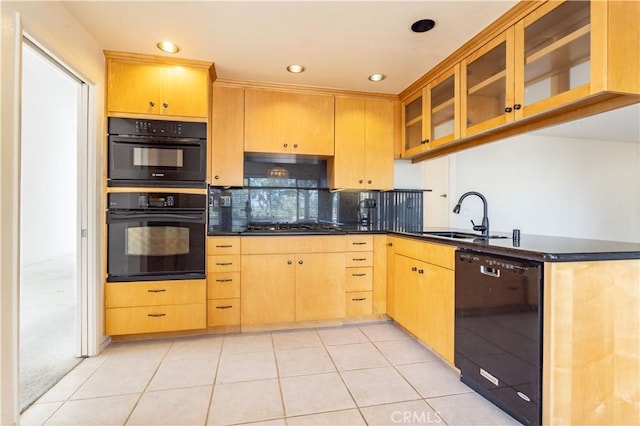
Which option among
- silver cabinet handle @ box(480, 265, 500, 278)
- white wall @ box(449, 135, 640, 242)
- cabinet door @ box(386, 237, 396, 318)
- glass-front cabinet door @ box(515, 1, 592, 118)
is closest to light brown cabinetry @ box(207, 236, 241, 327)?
cabinet door @ box(386, 237, 396, 318)

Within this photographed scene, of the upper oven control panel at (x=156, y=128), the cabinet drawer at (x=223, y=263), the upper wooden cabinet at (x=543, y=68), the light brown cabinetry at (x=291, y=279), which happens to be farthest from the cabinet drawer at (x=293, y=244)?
the upper wooden cabinet at (x=543, y=68)

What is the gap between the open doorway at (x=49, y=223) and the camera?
2.07 meters

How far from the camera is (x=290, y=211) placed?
315 cm

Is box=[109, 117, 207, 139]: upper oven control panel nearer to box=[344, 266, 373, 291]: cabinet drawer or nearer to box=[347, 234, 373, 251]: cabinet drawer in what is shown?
box=[347, 234, 373, 251]: cabinet drawer

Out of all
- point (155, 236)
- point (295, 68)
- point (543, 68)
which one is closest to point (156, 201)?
point (155, 236)

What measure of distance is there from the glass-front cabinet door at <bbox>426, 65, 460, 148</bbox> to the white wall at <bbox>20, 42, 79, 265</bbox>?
461cm

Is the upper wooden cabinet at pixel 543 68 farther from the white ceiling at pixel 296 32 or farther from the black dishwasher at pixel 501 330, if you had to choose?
the black dishwasher at pixel 501 330

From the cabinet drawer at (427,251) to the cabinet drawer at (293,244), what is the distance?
0.53 meters

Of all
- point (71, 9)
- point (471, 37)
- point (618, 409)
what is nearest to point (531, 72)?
point (471, 37)

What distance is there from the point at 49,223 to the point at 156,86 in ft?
13.1

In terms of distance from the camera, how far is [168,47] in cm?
224

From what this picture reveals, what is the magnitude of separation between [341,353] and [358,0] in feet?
7.67

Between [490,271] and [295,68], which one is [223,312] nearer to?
[490,271]

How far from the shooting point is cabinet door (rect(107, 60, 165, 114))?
234 centimetres
